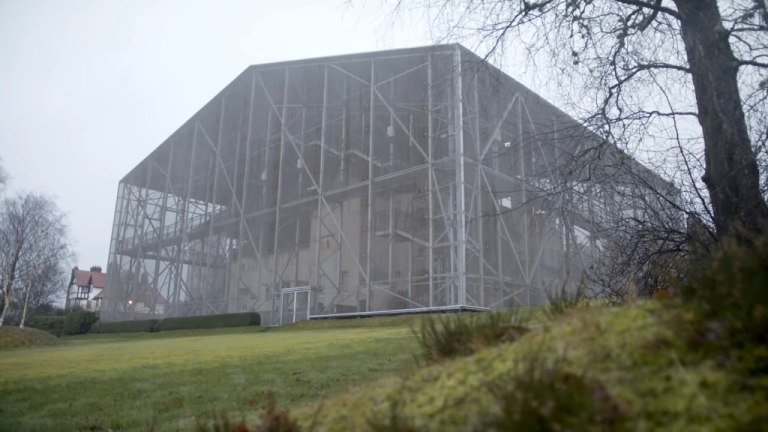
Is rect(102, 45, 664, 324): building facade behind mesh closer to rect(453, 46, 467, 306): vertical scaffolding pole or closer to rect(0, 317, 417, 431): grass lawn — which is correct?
rect(453, 46, 467, 306): vertical scaffolding pole

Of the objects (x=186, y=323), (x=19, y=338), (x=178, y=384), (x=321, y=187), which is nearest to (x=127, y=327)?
(x=186, y=323)

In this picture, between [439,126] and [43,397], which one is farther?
[439,126]

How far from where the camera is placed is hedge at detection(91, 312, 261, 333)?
25.8 m

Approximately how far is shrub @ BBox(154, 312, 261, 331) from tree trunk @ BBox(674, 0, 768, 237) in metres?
22.4

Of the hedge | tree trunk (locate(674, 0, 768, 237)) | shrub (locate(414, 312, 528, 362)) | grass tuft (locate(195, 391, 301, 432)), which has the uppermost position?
tree trunk (locate(674, 0, 768, 237))

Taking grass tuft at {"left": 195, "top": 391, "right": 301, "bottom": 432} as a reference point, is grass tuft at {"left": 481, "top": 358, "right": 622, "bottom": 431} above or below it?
above

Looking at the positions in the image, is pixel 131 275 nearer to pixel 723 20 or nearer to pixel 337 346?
pixel 337 346

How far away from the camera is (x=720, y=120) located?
542cm

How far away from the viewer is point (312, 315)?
25500 millimetres

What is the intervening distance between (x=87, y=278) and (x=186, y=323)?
6158 centimetres

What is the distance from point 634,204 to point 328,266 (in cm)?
2026

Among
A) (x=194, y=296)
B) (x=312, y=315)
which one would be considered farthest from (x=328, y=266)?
(x=194, y=296)

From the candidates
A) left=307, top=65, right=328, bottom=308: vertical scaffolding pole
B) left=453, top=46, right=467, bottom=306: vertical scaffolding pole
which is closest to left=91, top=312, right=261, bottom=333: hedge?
left=307, top=65, right=328, bottom=308: vertical scaffolding pole

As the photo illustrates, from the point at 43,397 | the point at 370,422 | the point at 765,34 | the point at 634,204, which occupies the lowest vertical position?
the point at 43,397
